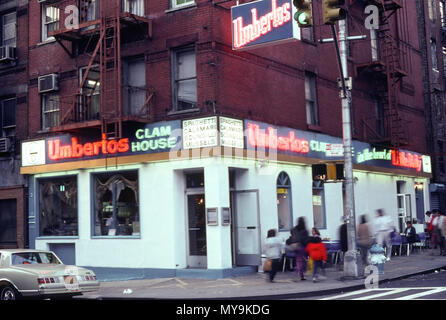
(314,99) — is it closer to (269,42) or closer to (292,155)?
(292,155)

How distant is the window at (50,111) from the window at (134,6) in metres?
4.45

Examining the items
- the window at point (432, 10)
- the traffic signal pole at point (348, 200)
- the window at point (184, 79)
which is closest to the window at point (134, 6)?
the window at point (184, 79)

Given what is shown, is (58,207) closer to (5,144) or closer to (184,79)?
(5,144)

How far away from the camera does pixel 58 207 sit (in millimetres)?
22844

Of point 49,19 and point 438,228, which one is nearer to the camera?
point 49,19

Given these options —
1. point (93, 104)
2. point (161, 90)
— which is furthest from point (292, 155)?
point (93, 104)

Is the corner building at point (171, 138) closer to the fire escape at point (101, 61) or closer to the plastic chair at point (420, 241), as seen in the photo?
the fire escape at point (101, 61)

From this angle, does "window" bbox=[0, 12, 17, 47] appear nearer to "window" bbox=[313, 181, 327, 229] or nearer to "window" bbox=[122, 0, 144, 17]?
"window" bbox=[122, 0, 144, 17]

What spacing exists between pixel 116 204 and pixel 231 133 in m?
5.00

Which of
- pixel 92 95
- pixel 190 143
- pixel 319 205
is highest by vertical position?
pixel 92 95

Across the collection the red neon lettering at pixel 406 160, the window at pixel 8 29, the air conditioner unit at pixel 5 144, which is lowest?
the red neon lettering at pixel 406 160

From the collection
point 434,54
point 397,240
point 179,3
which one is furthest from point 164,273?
point 434,54

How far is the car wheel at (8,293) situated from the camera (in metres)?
14.0

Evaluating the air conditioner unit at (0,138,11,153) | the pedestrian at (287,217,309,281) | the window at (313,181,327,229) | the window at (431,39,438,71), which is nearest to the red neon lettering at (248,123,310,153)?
the window at (313,181,327,229)
